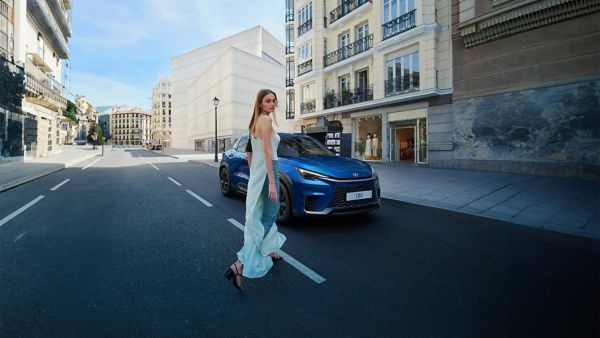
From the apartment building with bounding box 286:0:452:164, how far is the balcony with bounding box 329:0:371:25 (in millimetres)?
66

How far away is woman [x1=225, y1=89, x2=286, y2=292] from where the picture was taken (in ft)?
8.77

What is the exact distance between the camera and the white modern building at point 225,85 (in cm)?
4638

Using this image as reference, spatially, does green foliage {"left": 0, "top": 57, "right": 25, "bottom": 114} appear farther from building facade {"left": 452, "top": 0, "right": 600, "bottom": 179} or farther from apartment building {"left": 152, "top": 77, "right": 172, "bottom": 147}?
apartment building {"left": 152, "top": 77, "right": 172, "bottom": 147}

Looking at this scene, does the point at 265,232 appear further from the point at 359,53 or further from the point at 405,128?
the point at 359,53

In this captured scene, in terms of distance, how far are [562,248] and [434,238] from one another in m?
1.56

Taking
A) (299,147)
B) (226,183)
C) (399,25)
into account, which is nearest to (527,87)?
(399,25)

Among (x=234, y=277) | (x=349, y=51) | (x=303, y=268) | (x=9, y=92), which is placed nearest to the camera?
(x=234, y=277)

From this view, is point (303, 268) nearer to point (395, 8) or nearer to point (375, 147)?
point (375, 147)

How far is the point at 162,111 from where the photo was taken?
106 meters

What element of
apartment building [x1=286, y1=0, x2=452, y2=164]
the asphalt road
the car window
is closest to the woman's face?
the asphalt road

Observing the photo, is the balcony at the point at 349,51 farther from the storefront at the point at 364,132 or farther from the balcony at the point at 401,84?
the storefront at the point at 364,132

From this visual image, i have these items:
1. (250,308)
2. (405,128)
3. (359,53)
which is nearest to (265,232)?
(250,308)

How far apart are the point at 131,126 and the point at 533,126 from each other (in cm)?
16795

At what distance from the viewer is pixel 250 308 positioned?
2.31 meters
